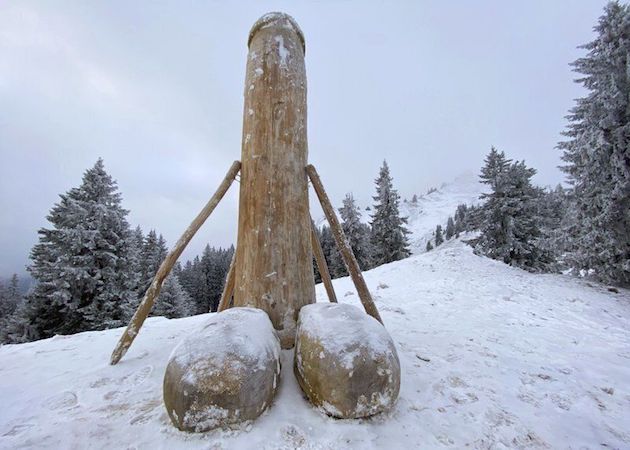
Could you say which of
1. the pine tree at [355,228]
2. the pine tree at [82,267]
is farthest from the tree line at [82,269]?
the pine tree at [355,228]

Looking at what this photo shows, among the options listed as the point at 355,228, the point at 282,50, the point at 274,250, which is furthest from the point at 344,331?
the point at 355,228

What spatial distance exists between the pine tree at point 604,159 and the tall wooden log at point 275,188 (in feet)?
33.0

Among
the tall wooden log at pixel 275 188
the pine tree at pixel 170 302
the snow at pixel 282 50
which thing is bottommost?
the pine tree at pixel 170 302

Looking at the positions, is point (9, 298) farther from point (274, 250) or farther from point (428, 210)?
point (428, 210)

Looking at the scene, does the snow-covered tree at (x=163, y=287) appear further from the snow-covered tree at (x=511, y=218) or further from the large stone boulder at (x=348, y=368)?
the snow-covered tree at (x=511, y=218)

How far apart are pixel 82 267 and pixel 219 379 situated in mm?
15059

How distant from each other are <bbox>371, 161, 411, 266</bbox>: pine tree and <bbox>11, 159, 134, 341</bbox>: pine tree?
747 inches

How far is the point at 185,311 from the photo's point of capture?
79.2 feet

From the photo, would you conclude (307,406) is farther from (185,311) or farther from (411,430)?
(185,311)

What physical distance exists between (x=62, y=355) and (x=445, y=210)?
178m

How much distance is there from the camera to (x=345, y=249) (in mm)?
3000

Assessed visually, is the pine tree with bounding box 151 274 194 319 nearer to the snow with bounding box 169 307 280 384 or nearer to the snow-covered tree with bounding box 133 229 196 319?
the snow-covered tree with bounding box 133 229 196 319

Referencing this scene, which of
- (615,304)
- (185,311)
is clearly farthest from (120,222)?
(615,304)

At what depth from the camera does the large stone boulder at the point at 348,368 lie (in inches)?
74.5
